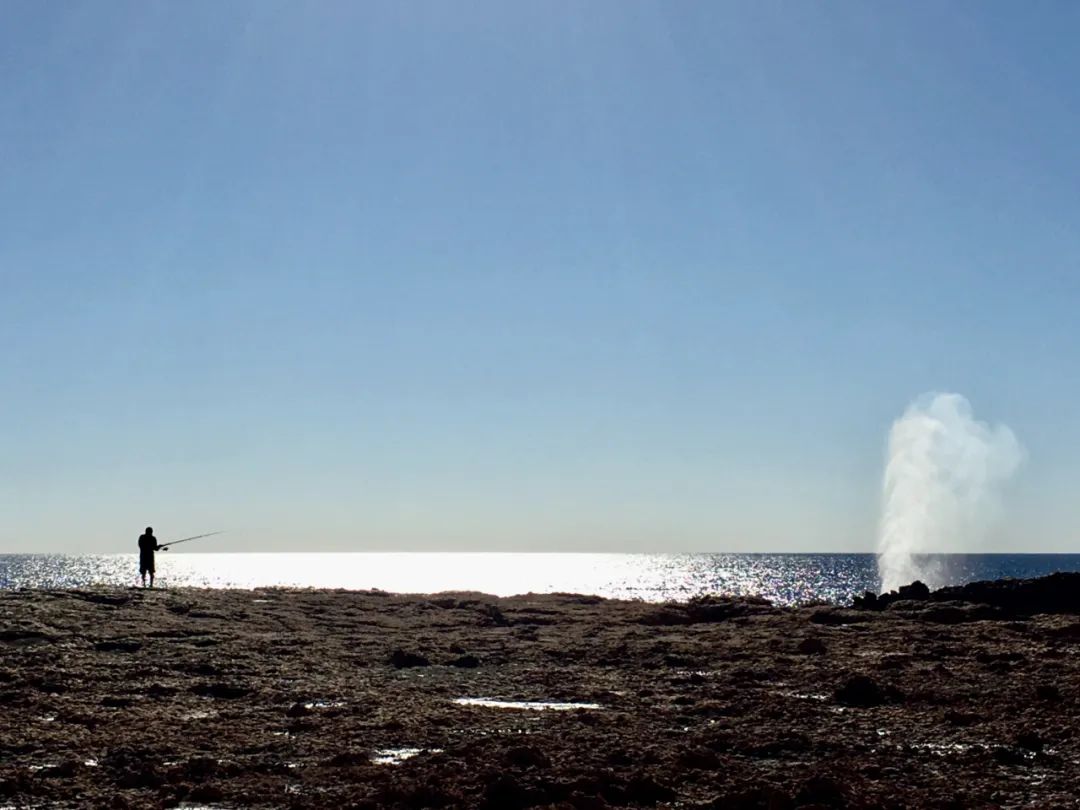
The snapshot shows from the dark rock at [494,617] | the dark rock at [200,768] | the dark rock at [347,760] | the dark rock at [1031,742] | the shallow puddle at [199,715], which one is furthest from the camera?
the dark rock at [494,617]

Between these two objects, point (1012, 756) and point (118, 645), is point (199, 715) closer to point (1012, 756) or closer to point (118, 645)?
point (118, 645)

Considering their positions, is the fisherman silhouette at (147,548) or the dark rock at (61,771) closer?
the dark rock at (61,771)

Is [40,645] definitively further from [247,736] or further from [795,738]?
[795,738]

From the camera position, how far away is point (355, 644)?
25.8 m

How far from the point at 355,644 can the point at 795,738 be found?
1438cm

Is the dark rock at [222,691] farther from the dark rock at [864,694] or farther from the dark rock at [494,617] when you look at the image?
the dark rock at [494,617]

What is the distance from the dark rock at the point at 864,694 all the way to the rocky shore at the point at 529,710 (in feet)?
0.15

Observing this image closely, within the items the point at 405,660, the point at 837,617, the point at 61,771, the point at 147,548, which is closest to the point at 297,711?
the point at 61,771

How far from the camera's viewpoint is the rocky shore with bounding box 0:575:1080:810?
38.9ft

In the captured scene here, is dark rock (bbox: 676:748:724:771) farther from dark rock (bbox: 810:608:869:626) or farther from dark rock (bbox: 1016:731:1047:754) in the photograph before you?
dark rock (bbox: 810:608:869:626)

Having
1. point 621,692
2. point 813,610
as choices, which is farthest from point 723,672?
point 813,610

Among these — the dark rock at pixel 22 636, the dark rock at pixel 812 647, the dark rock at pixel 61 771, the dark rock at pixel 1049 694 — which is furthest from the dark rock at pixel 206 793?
the dark rock at pixel 812 647

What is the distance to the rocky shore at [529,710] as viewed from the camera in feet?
38.9

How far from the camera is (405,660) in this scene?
22.9 meters
